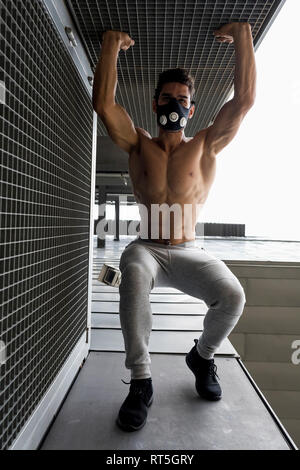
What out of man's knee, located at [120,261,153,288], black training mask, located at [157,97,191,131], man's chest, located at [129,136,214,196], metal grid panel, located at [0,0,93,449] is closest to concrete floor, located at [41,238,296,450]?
metal grid panel, located at [0,0,93,449]

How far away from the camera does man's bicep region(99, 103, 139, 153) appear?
5.12 feet

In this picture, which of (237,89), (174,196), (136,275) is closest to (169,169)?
(174,196)

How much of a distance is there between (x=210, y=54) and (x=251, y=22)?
0.27 meters

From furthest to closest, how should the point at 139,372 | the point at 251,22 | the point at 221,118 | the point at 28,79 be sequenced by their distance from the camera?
the point at 221,118
the point at 251,22
the point at 139,372
the point at 28,79

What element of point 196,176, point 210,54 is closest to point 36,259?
point 196,176

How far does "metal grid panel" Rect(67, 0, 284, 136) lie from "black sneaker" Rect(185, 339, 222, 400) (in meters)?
1.47

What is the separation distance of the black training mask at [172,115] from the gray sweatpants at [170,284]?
0.59m

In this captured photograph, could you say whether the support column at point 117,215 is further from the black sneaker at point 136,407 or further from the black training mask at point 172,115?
the black sneaker at point 136,407

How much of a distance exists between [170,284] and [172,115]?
0.83 m

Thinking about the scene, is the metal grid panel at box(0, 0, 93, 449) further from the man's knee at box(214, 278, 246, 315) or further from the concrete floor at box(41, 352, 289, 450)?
the man's knee at box(214, 278, 246, 315)

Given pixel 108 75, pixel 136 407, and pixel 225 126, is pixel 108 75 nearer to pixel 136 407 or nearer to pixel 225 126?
pixel 225 126

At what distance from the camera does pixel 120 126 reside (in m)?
1.62

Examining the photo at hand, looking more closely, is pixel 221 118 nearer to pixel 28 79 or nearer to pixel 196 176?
pixel 196 176

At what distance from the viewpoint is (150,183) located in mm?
1646
